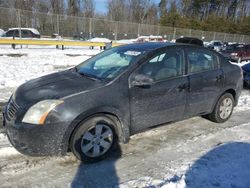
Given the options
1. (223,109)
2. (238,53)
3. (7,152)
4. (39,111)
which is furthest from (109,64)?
(238,53)

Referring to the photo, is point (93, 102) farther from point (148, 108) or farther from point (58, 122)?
point (148, 108)

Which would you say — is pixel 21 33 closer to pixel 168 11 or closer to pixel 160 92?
pixel 160 92

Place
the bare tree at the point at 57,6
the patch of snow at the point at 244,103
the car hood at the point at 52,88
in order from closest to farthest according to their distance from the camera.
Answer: the car hood at the point at 52,88 < the patch of snow at the point at 244,103 < the bare tree at the point at 57,6

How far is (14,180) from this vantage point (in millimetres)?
3361

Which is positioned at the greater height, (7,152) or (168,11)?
(168,11)

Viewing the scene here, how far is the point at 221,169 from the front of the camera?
3746 millimetres

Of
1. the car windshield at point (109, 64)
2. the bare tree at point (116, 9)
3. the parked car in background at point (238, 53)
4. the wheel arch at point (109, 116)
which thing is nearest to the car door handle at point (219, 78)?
the car windshield at point (109, 64)

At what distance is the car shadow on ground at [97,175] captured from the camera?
3346mm

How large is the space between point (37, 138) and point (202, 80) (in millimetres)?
3019

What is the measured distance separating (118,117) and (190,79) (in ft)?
5.18

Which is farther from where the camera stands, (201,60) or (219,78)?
(219,78)

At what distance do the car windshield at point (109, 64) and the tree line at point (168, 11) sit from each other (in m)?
45.6

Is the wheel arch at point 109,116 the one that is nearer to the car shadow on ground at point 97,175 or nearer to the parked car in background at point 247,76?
the car shadow on ground at point 97,175

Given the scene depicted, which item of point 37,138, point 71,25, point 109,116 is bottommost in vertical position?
point 37,138
